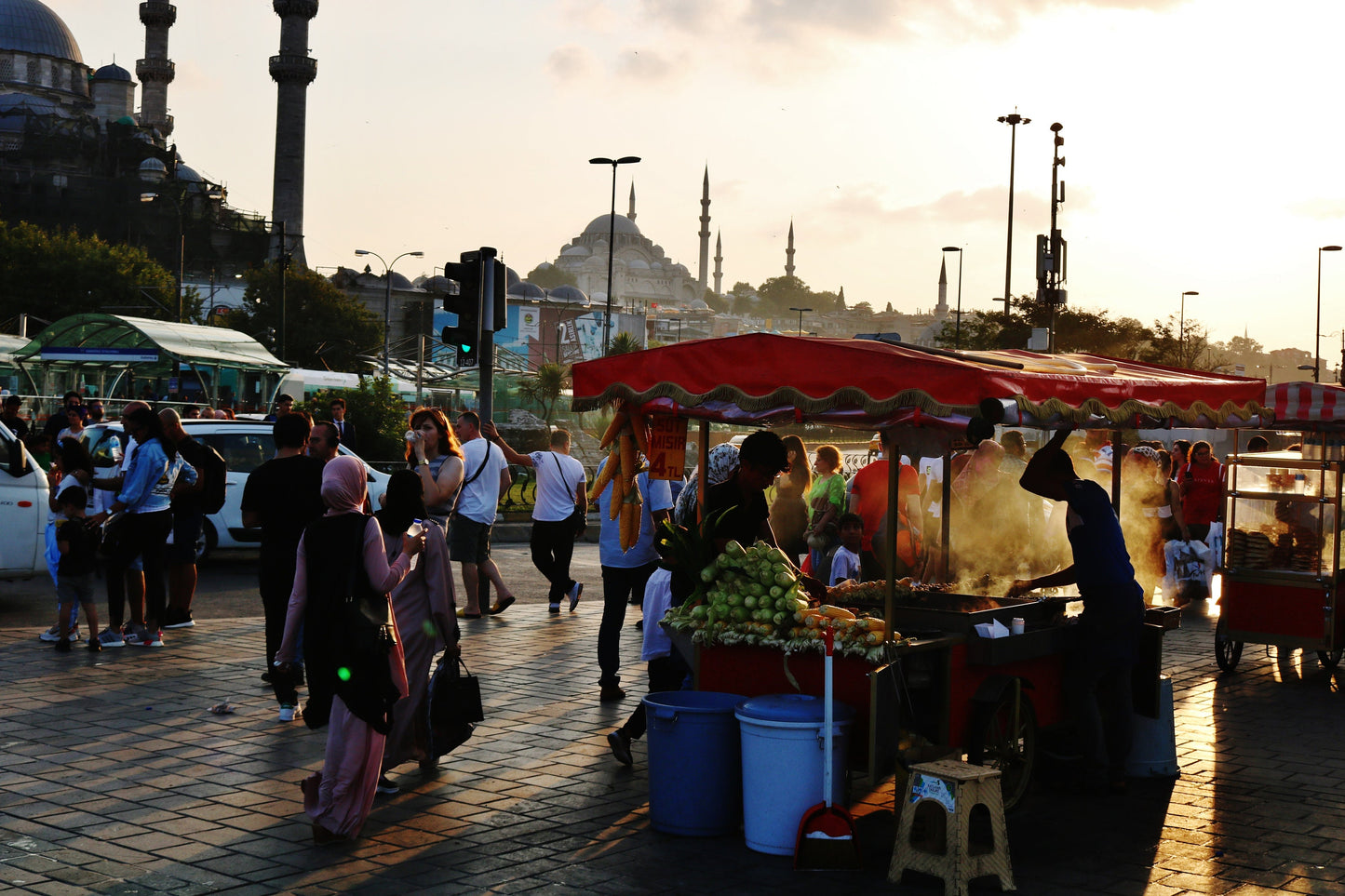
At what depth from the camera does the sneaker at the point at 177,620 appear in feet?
35.8

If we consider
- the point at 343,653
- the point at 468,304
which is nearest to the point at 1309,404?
the point at 468,304

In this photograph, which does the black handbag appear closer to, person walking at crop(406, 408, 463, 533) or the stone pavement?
the stone pavement

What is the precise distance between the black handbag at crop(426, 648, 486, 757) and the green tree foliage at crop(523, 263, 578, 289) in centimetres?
18021

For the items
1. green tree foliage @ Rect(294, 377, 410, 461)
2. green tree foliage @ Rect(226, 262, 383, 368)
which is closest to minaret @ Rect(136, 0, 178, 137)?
green tree foliage @ Rect(226, 262, 383, 368)

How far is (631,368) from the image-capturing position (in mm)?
6547

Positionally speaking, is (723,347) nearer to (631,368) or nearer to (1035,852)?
(631,368)

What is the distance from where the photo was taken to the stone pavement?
202 inches

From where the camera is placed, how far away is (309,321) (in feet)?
223

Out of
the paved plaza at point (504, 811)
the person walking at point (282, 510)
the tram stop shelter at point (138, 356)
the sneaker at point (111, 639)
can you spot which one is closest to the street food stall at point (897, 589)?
the paved plaza at point (504, 811)

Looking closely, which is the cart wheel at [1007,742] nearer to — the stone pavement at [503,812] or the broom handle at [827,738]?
the stone pavement at [503,812]

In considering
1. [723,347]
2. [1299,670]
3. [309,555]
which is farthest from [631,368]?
[1299,670]

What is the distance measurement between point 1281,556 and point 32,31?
108 meters

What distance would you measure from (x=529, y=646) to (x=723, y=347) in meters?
4.95

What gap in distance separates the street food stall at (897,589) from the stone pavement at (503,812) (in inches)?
21.5
